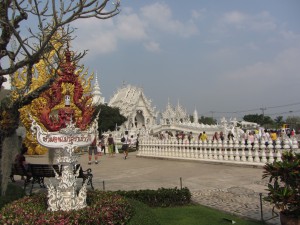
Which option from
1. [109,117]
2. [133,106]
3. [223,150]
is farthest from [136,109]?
[223,150]

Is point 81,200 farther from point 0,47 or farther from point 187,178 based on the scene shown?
point 187,178

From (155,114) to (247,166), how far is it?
157ft

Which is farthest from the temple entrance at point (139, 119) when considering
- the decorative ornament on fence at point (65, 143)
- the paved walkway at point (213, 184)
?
the decorative ornament on fence at point (65, 143)

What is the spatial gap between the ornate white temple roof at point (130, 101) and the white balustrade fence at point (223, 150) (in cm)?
3621

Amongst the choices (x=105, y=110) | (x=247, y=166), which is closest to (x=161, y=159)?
(x=247, y=166)

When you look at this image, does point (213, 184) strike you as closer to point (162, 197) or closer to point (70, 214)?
point (162, 197)

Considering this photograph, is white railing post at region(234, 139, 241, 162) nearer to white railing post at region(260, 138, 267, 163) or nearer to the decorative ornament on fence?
white railing post at region(260, 138, 267, 163)

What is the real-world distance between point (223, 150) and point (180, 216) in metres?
9.66

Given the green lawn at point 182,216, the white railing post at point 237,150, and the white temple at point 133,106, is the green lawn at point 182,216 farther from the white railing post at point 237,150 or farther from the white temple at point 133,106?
the white temple at point 133,106

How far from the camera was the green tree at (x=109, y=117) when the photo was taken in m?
56.2

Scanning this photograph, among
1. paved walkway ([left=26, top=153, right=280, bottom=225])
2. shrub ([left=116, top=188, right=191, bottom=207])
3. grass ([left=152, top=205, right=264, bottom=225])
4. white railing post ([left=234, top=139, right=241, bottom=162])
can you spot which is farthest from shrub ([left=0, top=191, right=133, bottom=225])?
white railing post ([left=234, top=139, right=241, bottom=162])

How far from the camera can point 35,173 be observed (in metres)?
10.7

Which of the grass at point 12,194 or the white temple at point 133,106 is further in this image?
the white temple at point 133,106

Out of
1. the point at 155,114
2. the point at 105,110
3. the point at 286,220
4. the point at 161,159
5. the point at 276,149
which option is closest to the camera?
the point at 286,220
